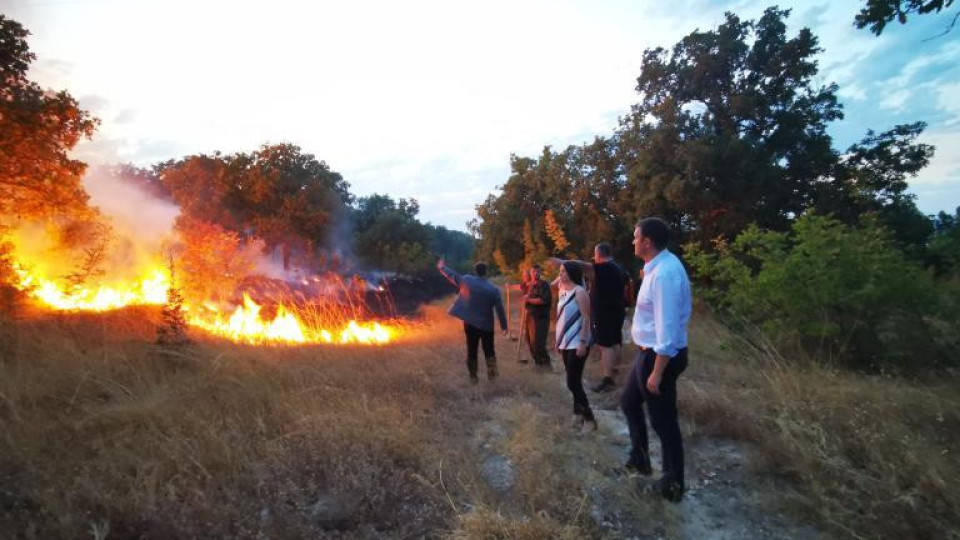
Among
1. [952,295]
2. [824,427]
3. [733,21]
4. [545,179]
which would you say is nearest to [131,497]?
[824,427]

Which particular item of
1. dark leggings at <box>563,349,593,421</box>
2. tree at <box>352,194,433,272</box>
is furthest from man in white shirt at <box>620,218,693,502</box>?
tree at <box>352,194,433,272</box>

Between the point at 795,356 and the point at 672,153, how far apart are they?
11506 millimetres

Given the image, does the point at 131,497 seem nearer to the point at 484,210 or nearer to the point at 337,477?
the point at 337,477

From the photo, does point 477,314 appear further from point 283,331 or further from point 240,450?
point 283,331

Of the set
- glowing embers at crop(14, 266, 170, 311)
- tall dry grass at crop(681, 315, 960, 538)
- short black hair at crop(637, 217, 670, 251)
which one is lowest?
tall dry grass at crop(681, 315, 960, 538)

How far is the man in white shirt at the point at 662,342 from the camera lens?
137 inches

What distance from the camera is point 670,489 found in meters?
3.80

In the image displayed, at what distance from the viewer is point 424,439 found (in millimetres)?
4652

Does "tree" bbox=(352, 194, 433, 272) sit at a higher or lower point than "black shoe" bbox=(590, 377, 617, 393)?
higher

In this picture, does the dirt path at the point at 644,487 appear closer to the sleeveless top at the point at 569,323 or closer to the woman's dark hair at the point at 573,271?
the sleeveless top at the point at 569,323

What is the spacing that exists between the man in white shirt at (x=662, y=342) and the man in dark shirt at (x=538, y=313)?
177 inches

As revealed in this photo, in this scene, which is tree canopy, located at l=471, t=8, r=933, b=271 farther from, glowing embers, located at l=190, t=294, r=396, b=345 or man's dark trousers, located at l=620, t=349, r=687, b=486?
man's dark trousers, located at l=620, t=349, r=687, b=486

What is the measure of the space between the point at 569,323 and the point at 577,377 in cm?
58

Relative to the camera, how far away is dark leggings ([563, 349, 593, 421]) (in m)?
5.20
